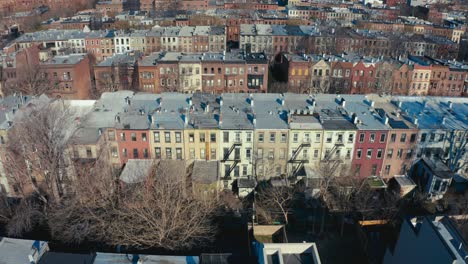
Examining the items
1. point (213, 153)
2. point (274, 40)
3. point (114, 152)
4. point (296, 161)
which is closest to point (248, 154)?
point (213, 153)

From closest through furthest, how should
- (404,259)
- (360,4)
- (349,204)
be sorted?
(404,259) → (349,204) → (360,4)

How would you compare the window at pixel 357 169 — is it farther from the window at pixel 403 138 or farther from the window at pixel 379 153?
the window at pixel 403 138

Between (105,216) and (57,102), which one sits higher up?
(57,102)

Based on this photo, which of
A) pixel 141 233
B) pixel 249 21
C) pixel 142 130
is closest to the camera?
pixel 141 233

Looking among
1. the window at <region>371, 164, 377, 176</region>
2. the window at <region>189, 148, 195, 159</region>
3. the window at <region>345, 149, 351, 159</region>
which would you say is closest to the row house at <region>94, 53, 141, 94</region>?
the window at <region>189, 148, 195, 159</region>

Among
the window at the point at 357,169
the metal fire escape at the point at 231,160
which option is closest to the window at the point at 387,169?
the window at the point at 357,169

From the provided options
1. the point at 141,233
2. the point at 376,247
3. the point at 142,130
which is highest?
the point at 142,130

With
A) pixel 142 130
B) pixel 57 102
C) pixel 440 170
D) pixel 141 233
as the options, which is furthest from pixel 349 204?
pixel 57 102

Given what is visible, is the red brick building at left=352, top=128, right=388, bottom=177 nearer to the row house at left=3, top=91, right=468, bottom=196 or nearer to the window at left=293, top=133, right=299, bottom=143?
the row house at left=3, top=91, right=468, bottom=196

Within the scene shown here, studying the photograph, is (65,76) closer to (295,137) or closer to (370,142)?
(295,137)

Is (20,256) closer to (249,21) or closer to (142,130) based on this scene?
(142,130)
